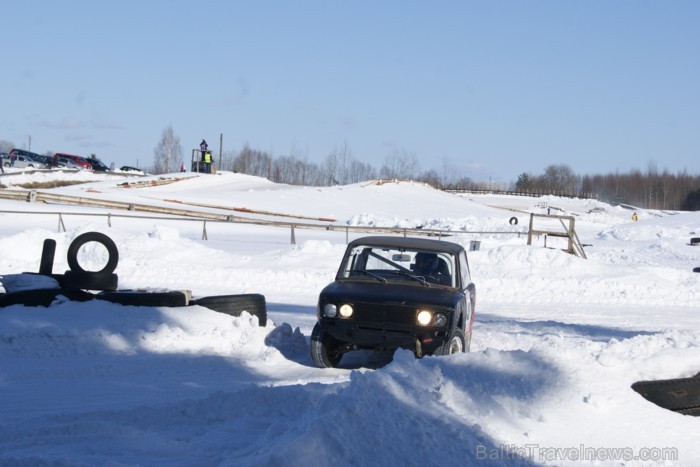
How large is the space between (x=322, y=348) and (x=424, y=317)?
131 cm


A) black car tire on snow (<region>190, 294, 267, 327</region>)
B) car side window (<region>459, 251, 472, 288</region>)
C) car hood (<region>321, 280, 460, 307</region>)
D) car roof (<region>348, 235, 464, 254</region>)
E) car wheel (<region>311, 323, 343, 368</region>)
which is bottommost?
car wheel (<region>311, 323, 343, 368</region>)

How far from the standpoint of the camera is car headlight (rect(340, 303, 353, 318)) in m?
10.2

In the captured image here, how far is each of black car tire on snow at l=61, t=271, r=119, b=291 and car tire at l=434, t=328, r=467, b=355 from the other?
16.0ft

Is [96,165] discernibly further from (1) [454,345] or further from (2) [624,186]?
(2) [624,186]

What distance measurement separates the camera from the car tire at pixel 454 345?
994 centimetres

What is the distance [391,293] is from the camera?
33.7ft

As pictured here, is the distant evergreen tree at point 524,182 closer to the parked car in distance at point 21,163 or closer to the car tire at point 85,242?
the parked car in distance at point 21,163

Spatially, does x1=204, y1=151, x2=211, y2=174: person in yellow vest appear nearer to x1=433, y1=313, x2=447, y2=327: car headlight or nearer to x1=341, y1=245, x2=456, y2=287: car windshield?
x1=341, y1=245, x2=456, y2=287: car windshield

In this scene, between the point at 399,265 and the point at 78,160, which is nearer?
the point at 399,265

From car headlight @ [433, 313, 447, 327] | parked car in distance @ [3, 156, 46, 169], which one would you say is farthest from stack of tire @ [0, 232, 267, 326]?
parked car in distance @ [3, 156, 46, 169]

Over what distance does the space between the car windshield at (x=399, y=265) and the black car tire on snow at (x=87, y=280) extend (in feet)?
11.1

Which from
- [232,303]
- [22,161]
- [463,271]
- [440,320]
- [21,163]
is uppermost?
[22,161]

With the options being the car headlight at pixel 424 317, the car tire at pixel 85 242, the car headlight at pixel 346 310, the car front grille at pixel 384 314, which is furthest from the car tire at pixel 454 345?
the car tire at pixel 85 242

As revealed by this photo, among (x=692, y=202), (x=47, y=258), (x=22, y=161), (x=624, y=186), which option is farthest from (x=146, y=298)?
(x=624, y=186)
